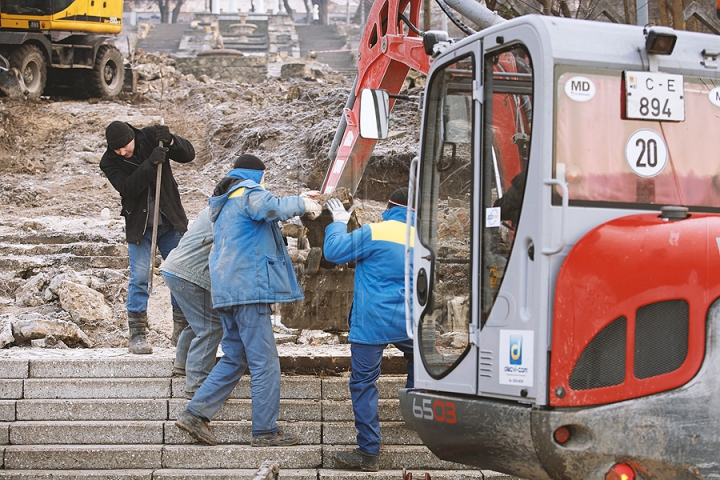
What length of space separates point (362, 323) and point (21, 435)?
262cm

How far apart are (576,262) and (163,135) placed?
439 centimetres

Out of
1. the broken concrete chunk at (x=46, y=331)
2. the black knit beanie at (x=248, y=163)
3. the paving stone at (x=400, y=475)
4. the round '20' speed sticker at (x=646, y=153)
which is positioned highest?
the black knit beanie at (x=248, y=163)

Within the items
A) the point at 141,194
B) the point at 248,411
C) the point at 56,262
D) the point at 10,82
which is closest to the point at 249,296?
the point at 248,411

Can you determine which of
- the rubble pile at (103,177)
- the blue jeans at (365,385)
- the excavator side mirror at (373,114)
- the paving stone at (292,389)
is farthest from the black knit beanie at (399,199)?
the rubble pile at (103,177)

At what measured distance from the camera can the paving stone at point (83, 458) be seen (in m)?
6.34

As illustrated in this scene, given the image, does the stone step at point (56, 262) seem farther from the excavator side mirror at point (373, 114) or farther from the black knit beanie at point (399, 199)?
the excavator side mirror at point (373, 114)

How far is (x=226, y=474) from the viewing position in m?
6.15

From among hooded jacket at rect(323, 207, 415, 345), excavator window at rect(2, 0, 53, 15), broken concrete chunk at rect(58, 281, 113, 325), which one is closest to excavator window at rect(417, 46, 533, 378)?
hooded jacket at rect(323, 207, 415, 345)

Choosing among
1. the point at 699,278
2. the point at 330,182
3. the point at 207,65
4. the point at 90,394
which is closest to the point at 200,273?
the point at 90,394

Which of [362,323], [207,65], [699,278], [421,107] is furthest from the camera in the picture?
[207,65]

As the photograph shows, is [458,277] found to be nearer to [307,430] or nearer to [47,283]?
[307,430]

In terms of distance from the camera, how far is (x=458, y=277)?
15.9 feet

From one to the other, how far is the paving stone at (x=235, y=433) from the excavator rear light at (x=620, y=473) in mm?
2876

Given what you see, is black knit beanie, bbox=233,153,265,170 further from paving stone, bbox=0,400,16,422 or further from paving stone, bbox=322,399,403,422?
paving stone, bbox=0,400,16,422
